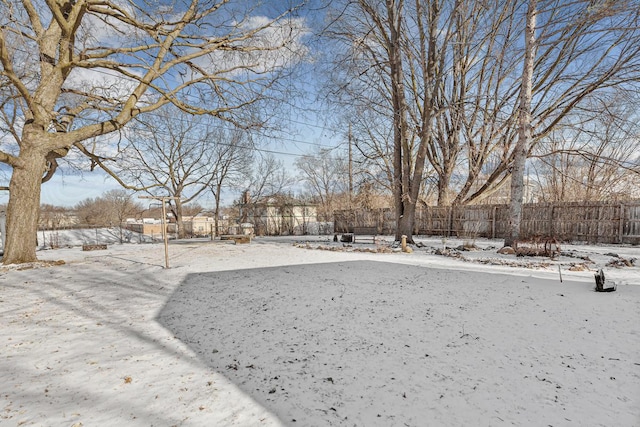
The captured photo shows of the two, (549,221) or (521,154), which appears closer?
(521,154)

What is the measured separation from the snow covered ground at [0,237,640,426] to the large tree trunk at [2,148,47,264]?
2.73 m

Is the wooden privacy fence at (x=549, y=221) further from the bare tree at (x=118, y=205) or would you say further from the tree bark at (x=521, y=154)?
the bare tree at (x=118, y=205)

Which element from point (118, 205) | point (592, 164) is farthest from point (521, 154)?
point (118, 205)

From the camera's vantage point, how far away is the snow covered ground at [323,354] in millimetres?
1867

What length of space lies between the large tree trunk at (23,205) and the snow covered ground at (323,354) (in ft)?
8.97

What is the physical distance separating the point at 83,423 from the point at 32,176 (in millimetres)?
7800

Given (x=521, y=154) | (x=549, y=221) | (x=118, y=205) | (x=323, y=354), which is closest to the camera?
(x=323, y=354)

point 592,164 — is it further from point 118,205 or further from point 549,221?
point 118,205

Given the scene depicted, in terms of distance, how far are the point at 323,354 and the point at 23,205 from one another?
27.3 feet

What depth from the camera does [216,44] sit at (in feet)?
26.2

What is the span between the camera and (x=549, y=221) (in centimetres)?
1316

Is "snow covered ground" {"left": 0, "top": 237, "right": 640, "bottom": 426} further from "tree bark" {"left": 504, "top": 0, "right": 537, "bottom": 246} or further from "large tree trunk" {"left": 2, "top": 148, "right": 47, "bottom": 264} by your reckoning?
"tree bark" {"left": 504, "top": 0, "right": 537, "bottom": 246}

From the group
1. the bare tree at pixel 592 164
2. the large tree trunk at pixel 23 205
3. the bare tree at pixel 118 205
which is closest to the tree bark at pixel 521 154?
the bare tree at pixel 592 164

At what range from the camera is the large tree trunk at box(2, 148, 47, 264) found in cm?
682
